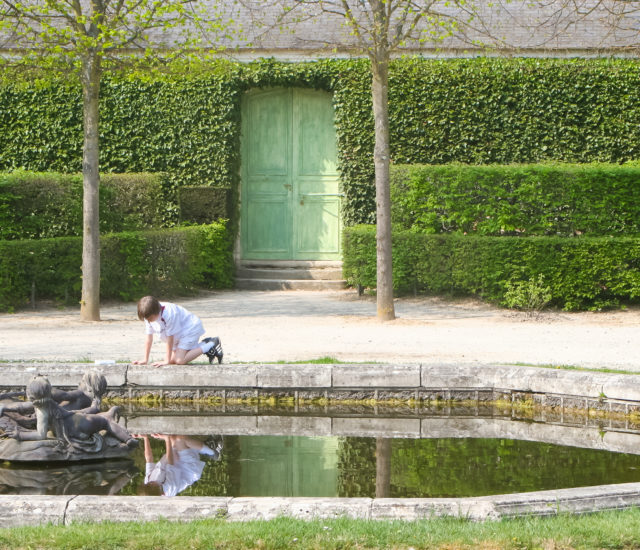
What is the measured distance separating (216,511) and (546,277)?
8.92 metres

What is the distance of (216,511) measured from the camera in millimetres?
4754

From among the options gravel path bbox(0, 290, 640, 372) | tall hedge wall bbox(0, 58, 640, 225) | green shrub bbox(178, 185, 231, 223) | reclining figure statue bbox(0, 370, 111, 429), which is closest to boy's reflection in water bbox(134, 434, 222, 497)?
reclining figure statue bbox(0, 370, 111, 429)

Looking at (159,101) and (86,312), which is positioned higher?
(159,101)

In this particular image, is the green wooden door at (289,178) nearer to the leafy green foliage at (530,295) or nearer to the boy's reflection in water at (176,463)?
the leafy green foliage at (530,295)

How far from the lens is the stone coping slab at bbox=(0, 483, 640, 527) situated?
15.5 ft

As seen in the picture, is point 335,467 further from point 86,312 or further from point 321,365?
point 86,312

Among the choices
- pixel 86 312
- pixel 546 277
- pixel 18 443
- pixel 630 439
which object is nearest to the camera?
pixel 18 443

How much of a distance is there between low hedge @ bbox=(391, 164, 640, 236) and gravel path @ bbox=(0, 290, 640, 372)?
1.21 meters

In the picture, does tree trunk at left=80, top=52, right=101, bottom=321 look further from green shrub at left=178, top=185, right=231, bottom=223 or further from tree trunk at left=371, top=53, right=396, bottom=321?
green shrub at left=178, top=185, right=231, bottom=223

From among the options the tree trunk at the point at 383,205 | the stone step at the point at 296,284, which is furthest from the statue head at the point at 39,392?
the stone step at the point at 296,284

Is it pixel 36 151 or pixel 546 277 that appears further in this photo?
pixel 36 151

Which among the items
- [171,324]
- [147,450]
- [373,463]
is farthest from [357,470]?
[171,324]

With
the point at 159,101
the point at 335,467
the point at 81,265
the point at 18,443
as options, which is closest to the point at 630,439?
the point at 335,467

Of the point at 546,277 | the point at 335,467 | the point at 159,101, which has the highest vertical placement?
the point at 159,101
